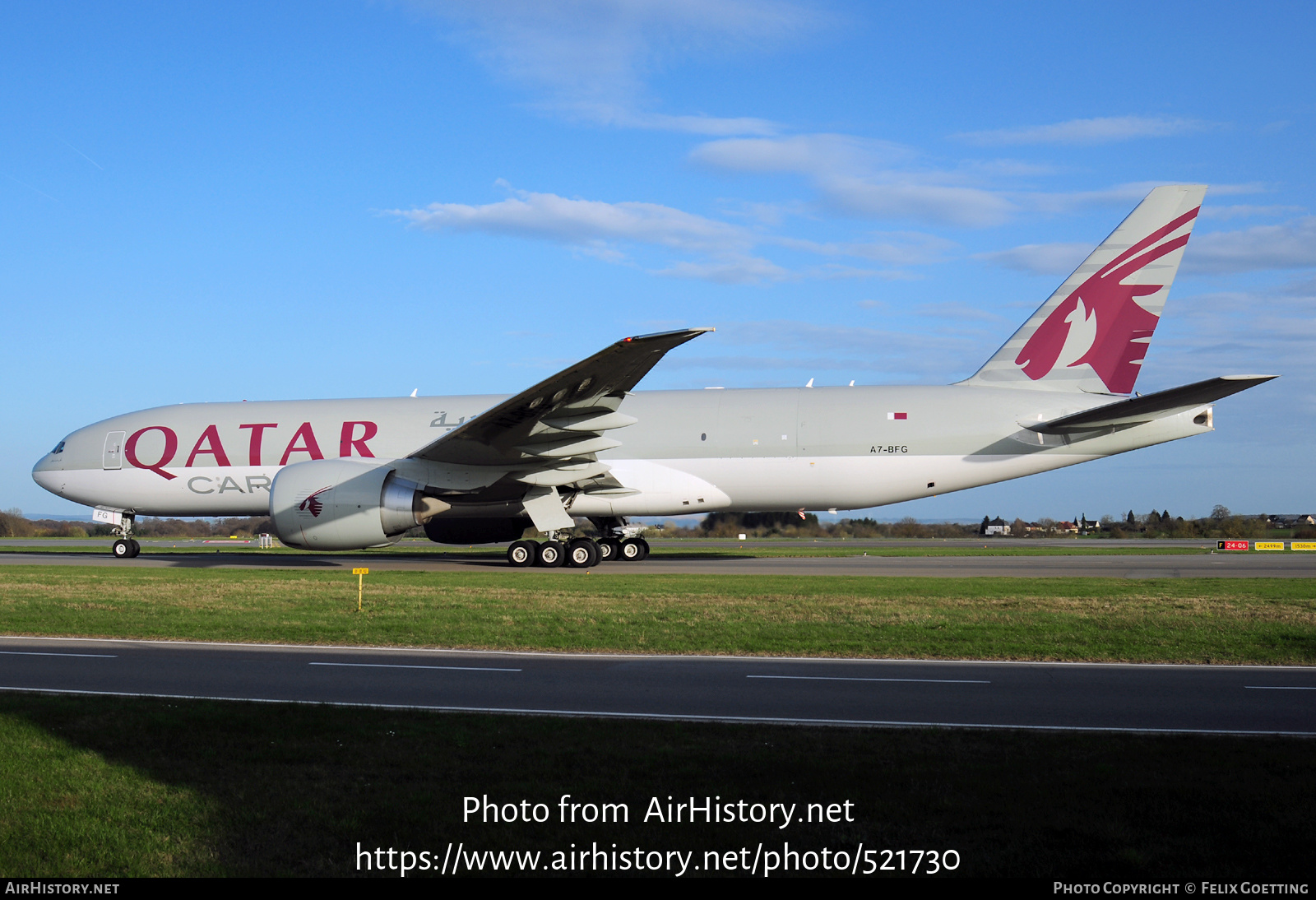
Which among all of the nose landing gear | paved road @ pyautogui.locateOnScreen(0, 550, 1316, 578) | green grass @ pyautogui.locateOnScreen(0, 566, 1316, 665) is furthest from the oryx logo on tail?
the nose landing gear

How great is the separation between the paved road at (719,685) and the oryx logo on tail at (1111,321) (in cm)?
1543

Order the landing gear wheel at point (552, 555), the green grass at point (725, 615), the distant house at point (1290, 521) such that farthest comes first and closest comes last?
1. the distant house at point (1290, 521)
2. the landing gear wheel at point (552, 555)
3. the green grass at point (725, 615)

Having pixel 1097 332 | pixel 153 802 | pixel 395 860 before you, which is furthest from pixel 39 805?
pixel 1097 332

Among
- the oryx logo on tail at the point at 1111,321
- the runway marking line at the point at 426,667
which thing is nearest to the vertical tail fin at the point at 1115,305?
the oryx logo on tail at the point at 1111,321

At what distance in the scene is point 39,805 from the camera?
4.88 metres

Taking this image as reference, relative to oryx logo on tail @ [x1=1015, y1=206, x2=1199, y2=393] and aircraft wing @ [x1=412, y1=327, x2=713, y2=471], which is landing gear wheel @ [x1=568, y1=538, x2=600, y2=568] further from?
oryx logo on tail @ [x1=1015, y1=206, x2=1199, y2=393]

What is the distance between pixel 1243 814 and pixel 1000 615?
871 centimetres

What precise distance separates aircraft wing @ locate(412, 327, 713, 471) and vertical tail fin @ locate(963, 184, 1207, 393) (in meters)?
10.8

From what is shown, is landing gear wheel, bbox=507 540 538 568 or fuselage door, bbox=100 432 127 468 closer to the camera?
landing gear wheel, bbox=507 540 538 568

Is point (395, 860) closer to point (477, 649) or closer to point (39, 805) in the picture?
point (39, 805)

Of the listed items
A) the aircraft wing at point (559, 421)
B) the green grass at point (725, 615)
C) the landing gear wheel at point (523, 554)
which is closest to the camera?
the green grass at point (725, 615)

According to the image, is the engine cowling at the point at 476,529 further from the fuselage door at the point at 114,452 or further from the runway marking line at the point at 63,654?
the runway marking line at the point at 63,654

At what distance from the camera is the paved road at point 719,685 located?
7.31 metres

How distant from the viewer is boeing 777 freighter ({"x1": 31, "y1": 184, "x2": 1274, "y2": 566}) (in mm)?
20594
